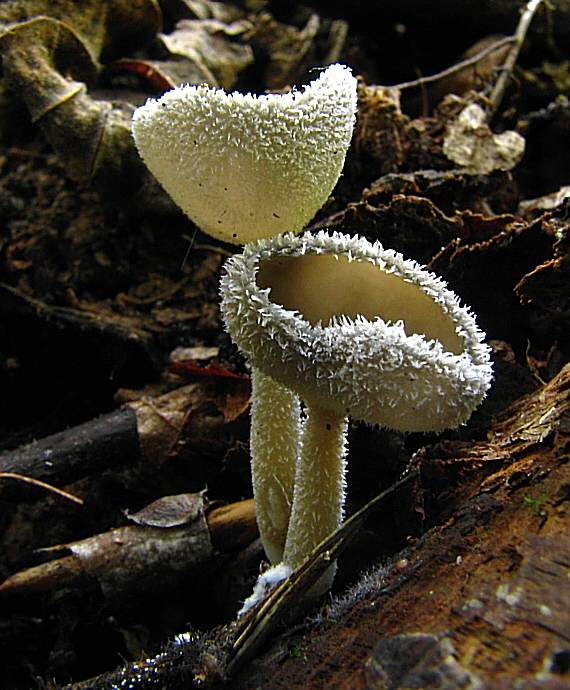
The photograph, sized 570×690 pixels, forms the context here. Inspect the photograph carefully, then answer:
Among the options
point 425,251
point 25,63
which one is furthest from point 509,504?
point 25,63

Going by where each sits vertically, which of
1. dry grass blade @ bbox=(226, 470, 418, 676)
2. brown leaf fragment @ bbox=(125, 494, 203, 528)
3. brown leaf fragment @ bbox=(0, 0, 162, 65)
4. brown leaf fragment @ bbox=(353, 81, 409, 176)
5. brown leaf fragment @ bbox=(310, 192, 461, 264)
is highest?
brown leaf fragment @ bbox=(0, 0, 162, 65)

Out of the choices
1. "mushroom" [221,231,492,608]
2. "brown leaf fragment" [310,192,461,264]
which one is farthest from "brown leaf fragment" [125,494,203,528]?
"brown leaf fragment" [310,192,461,264]

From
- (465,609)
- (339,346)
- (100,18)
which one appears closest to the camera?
(465,609)

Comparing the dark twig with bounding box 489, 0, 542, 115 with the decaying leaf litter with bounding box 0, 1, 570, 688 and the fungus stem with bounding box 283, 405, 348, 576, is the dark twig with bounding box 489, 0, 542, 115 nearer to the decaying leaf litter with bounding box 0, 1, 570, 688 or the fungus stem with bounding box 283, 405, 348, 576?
the decaying leaf litter with bounding box 0, 1, 570, 688

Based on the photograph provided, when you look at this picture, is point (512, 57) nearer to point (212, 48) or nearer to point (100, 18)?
point (212, 48)

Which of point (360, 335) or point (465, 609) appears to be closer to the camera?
point (465, 609)

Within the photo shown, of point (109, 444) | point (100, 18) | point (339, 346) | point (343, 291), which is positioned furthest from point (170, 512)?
point (100, 18)
